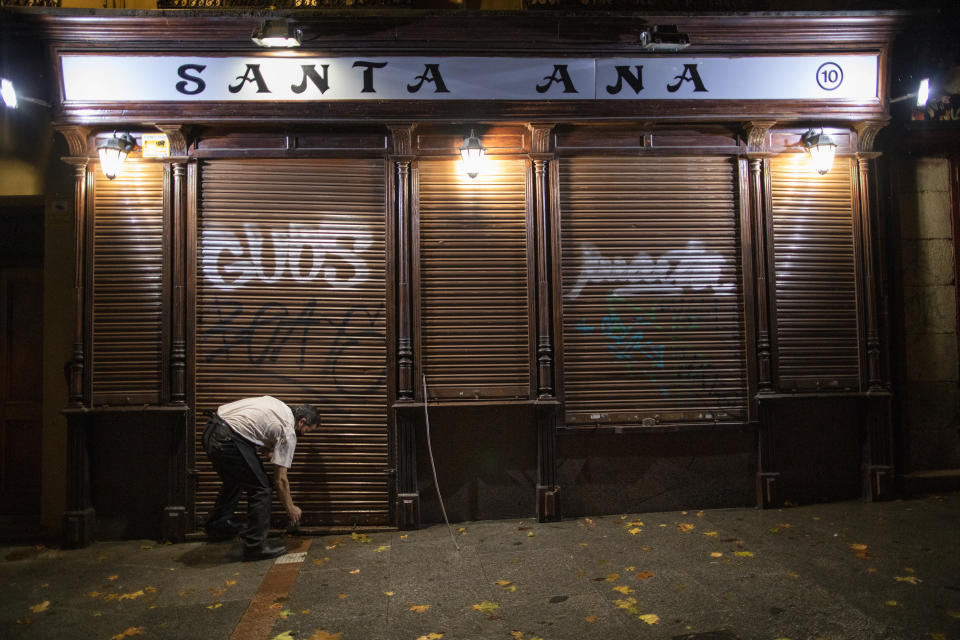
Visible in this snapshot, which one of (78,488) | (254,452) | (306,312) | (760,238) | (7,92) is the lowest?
(78,488)

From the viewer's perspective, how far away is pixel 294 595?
523 cm

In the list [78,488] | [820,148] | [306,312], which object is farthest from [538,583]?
[820,148]

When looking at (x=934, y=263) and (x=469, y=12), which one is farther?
(x=934, y=263)

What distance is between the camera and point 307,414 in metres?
6.52

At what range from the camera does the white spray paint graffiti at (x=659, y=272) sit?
7516 mm

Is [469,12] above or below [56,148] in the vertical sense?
above

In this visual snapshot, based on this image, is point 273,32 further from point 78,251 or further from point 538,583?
point 538,583

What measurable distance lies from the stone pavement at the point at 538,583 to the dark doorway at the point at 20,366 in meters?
1.47

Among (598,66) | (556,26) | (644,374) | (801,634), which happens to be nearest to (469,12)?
(556,26)

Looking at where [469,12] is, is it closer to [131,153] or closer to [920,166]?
[131,153]

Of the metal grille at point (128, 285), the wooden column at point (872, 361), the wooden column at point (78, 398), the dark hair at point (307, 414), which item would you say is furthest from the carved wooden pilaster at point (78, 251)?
the wooden column at point (872, 361)

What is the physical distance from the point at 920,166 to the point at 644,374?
4.90 m

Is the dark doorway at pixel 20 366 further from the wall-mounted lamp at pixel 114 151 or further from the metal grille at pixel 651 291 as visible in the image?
the metal grille at pixel 651 291

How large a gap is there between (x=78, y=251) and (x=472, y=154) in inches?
186
